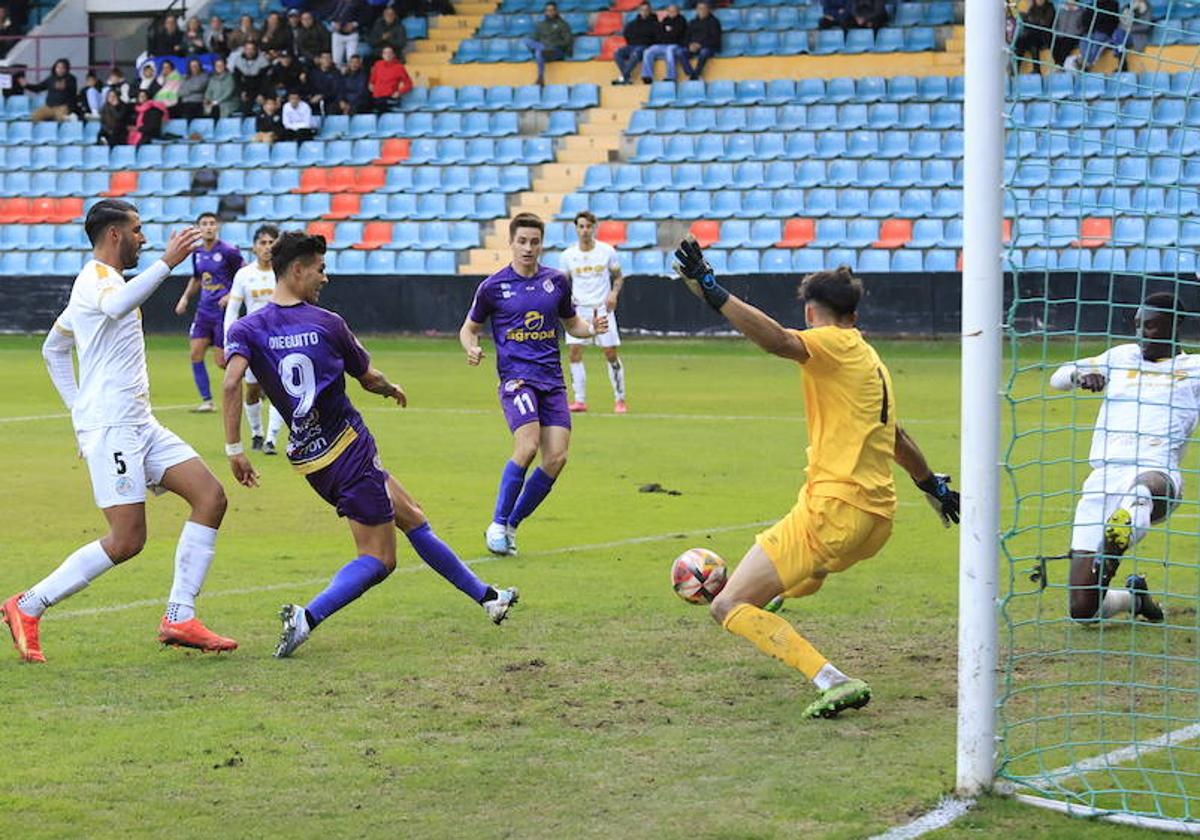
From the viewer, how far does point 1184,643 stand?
8773 mm

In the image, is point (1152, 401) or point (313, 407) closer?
point (313, 407)

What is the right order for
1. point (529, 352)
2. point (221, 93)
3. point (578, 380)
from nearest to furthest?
point (529, 352) < point (578, 380) < point (221, 93)

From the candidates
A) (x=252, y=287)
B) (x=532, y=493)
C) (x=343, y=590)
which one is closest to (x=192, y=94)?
(x=252, y=287)

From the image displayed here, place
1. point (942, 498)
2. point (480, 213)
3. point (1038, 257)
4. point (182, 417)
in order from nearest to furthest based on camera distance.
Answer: point (942, 498) → point (182, 417) → point (1038, 257) → point (480, 213)

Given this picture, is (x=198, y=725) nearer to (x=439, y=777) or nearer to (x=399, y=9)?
(x=439, y=777)

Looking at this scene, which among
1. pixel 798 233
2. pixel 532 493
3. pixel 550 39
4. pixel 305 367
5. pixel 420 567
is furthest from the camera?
pixel 550 39

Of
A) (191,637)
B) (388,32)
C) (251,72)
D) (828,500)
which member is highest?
(388,32)

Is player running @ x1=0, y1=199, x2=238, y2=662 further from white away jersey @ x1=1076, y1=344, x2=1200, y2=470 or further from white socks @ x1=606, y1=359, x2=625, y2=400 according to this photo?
white socks @ x1=606, y1=359, x2=625, y2=400

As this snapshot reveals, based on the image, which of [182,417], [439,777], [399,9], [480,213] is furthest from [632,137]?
[439,777]

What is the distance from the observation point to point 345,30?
115 feet

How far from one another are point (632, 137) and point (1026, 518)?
2087 centimetres

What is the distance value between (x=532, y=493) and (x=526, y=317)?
4.06ft

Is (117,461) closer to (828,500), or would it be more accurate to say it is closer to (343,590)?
(343,590)

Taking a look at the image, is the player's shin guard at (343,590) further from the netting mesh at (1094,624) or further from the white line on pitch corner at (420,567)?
the netting mesh at (1094,624)
